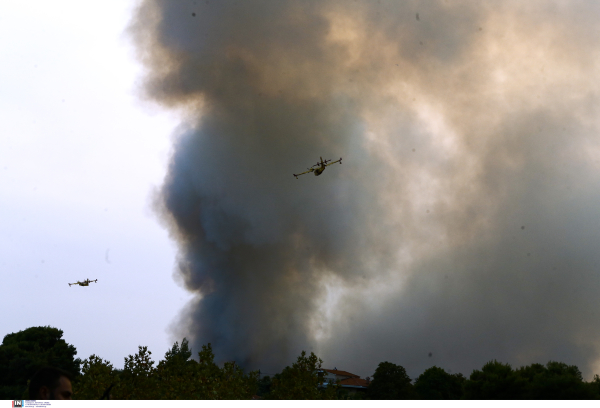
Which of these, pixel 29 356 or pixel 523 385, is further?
pixel 29 356

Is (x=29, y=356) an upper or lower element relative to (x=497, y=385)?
upper

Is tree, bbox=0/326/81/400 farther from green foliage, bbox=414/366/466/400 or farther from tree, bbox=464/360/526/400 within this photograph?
green foliage, bbox=414/366/466/400

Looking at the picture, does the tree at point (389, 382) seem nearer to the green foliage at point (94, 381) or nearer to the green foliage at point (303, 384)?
the green foliage at point (303, 384)

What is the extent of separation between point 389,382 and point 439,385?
10893 millimetres

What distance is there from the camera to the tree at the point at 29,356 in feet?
281

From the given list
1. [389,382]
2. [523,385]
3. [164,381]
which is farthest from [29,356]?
[523,385]

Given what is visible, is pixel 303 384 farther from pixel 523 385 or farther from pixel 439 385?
pixel 439 385

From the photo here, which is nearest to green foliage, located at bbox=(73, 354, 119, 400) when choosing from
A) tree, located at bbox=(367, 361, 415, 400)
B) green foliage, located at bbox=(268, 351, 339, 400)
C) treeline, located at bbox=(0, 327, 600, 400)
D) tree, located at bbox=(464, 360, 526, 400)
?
treeline, located at bbox=(0, 327, 600, 400)

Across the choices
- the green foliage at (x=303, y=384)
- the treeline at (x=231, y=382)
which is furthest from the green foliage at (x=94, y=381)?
the green foliage at (x=303, y=384)

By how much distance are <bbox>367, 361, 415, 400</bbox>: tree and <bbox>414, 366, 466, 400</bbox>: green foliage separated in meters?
2.96

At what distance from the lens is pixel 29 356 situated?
289ft

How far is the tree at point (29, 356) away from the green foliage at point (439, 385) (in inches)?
2748

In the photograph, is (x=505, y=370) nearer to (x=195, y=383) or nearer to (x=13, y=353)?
(x=195, y=383)
